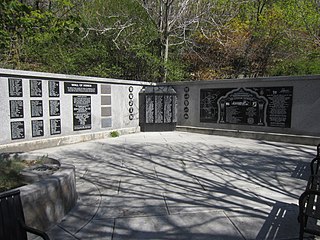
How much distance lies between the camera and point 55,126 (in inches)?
314

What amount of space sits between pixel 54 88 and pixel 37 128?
1356 mm

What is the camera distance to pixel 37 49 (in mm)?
13930

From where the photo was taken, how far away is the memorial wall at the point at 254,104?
27.2 ft

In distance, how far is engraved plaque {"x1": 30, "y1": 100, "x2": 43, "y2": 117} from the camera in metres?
7.29

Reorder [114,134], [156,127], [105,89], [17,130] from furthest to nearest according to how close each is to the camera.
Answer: [156,127]
[114,134]
[105,89]
[17,130]

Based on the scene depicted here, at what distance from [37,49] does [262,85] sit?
469 inches

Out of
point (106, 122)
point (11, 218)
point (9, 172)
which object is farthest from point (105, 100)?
point (11, 218)

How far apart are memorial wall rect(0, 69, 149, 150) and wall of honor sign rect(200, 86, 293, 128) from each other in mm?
3361

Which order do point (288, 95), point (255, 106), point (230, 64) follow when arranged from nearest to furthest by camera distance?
point (288, 95)
point (255, 106)
point (230, 64)

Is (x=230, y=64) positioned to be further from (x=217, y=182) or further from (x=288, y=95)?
(x=217, y=182)

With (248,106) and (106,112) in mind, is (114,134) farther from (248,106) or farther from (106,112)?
(248,106)

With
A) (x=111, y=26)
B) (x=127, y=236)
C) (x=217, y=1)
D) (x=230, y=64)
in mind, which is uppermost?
(x=217, y=1)

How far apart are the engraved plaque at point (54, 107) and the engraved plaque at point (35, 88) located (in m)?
0.47

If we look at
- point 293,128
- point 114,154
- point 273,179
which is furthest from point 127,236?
point 293,128
